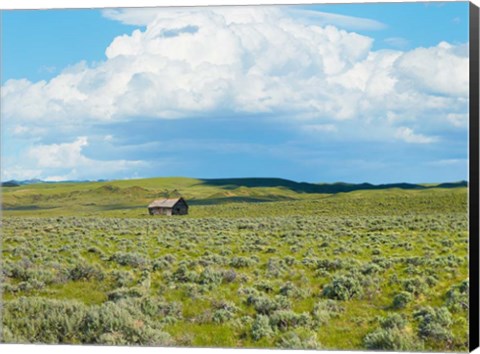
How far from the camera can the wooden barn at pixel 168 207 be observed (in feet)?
60.3

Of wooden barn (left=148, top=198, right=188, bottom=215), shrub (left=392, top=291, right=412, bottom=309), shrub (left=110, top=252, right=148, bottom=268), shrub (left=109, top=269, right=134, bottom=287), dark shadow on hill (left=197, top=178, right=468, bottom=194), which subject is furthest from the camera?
wooden barn (left=148, top=198, right=188, bottom=215)

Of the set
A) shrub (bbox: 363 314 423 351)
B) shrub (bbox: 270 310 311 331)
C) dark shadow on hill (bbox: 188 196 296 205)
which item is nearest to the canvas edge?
shrub (bbox: 363 314 423 351)

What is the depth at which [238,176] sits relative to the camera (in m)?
17.8

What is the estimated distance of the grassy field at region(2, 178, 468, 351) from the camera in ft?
54.9

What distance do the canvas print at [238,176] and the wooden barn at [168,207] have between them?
4 centimetres

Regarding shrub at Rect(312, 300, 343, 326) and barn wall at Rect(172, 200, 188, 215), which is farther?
barn wall at Rect(172, 200, 188, 215)

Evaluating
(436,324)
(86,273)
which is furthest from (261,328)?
(86,273)

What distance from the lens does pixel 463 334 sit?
1628 cm

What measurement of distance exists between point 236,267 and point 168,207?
183 cm

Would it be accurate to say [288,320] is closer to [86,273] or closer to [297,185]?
[297,185]

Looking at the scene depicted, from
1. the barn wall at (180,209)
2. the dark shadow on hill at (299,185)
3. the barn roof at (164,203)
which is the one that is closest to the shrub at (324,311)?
the dark shadow on hill at (299,185)

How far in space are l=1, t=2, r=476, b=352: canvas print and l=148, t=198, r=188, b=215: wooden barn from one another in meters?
0.04

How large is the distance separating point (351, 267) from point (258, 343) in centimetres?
211

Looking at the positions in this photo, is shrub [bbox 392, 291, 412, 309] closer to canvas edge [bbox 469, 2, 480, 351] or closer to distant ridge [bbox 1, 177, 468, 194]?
canvas edge [bbox 469, 2, 480, 351]
